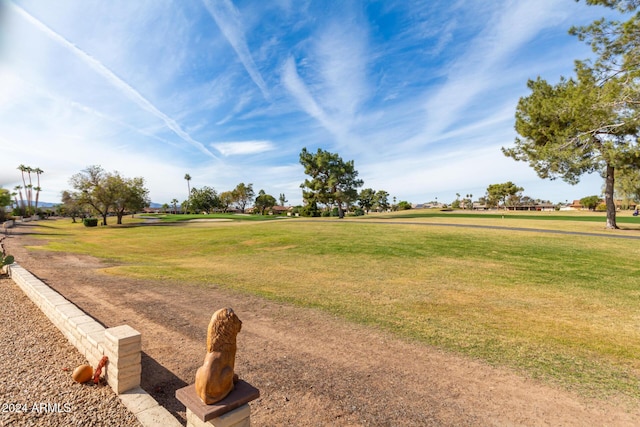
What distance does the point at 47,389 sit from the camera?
4395mm

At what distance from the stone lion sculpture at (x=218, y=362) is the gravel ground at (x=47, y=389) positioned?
181 cm

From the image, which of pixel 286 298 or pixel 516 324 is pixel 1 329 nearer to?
pixel 286 298

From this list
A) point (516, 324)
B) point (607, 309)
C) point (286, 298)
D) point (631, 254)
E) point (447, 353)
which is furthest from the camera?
point (631, 254)

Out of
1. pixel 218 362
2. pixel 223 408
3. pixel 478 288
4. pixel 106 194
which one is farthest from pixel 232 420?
pixel 106 194

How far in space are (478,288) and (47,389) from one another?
1212 centimetres

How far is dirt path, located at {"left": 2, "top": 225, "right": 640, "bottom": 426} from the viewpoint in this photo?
3.92 meters

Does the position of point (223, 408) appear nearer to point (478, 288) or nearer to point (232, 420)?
point (232, 420)

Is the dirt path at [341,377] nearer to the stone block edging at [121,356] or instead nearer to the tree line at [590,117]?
the stone block edging at [121,356]

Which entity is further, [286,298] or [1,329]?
[286,298]

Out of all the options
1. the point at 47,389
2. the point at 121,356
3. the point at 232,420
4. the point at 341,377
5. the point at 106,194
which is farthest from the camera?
the point at 106,194

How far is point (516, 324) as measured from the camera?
7215 millimetres

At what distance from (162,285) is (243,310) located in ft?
16.1

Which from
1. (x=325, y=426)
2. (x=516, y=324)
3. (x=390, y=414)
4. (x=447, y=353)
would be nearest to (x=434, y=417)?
(x=390, y=414)

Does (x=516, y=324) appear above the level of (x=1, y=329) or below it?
below
